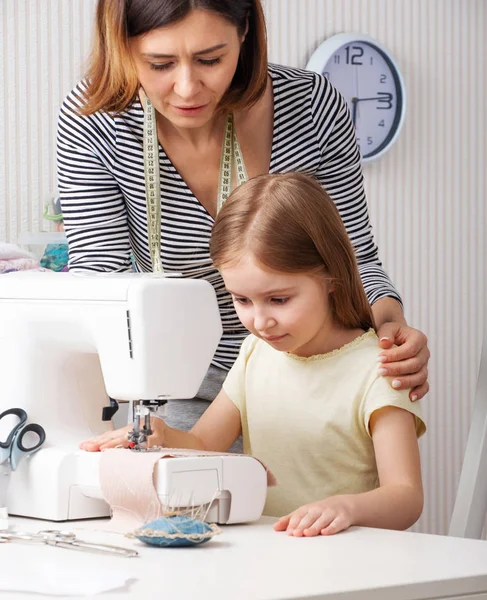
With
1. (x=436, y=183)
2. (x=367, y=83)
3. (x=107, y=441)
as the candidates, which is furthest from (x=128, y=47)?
(x=436, y=183)

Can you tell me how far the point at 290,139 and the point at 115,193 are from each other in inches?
11.9

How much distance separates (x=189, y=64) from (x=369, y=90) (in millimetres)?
2328

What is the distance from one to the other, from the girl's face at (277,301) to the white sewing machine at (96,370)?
148mm

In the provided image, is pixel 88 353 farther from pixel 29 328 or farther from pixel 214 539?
pixel 214 539

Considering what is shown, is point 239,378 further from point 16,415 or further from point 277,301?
point 16,415

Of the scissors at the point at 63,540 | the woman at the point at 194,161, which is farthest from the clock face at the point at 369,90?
the scissors at the point at 63,540

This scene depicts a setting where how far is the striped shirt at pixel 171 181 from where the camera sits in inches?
65.1

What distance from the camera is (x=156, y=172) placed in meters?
1.65

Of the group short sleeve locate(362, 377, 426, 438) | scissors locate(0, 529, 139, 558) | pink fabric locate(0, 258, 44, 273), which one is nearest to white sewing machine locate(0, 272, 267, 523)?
scissors locate(0, 529, 139, 558)

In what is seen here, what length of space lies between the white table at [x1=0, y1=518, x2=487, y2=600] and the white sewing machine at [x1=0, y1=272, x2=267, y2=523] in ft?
0.28

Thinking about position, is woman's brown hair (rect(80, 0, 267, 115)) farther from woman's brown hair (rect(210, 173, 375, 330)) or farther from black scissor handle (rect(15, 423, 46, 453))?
black scissor handle (rect(15, 423, 46, 453))

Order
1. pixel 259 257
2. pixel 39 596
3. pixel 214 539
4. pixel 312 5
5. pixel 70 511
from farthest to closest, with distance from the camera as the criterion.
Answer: pixel 312 5, pixel 259 257, pixel 70 511, pixel 214 539, pixel 39 596

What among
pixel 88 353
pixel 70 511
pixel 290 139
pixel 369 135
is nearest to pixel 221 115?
pixel 290 139

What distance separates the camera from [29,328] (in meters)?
1.31
